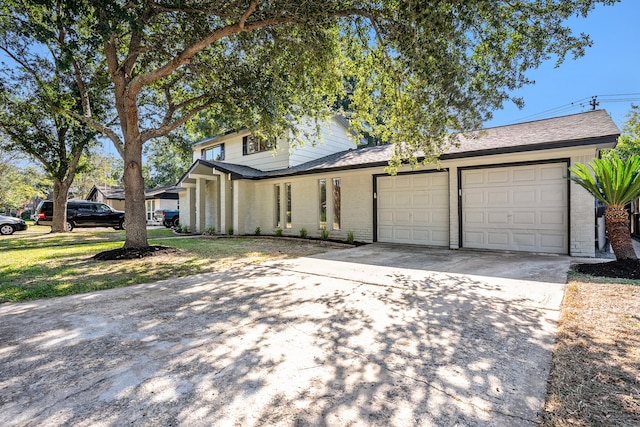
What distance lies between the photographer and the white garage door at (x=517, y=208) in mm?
7656

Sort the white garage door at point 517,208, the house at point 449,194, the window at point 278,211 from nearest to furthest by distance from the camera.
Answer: the house at point 449,194, the white garage door at point 517,208, the window at point 278,211

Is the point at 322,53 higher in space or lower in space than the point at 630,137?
lower

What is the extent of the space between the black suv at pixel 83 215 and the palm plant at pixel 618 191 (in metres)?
22.7

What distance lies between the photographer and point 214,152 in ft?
61.6

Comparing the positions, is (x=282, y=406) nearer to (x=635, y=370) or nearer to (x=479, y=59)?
(x=635, y=370)

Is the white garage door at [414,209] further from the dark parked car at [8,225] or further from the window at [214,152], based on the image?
the dark parked car at [8,225]

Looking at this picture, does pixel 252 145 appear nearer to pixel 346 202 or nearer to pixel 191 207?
pixel 191 207

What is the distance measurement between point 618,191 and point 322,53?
655cm

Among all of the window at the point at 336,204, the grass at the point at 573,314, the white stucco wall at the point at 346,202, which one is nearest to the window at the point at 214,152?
the white stucco wall at the point at 346,202

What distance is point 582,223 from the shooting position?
725 cm

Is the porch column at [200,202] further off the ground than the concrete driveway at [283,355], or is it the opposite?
the porch column at [200,202]

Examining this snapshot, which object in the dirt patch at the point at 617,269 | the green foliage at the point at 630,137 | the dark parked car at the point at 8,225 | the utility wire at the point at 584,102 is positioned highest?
the utility wire at the point at 584,102

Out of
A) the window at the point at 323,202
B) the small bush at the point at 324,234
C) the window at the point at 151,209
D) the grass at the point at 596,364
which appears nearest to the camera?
the grass at the point at 596,364

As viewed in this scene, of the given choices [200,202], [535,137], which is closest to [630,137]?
[535,137]
